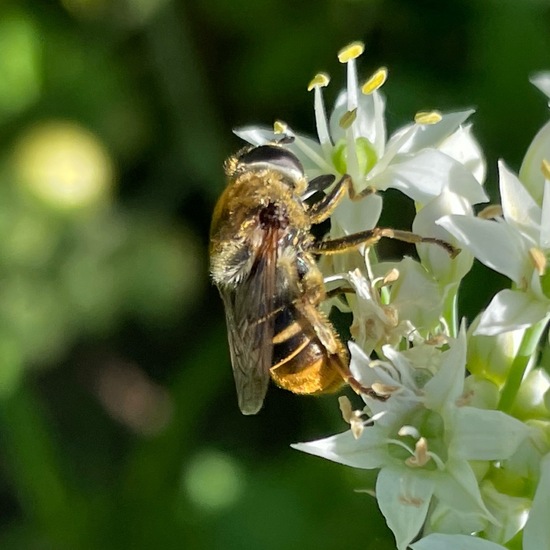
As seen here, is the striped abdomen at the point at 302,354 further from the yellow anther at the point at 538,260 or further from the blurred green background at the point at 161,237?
the blurred green background at the point at 161,237

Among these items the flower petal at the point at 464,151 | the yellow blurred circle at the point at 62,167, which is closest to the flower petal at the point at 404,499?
the flower petal at the point at 464,151

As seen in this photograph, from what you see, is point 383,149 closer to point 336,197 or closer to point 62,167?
point 336,197

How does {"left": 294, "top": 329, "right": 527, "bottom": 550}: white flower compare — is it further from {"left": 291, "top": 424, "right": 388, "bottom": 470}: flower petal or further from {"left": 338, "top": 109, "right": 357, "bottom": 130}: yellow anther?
{"left": 338, "top": 109, "right": 357, "bottom": 130}: yellow anther

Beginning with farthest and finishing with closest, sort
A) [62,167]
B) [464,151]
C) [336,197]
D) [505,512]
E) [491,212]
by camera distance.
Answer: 1. [62,167]
2. [464,151]
3. [336,197]
4. [491,212]
5. [505,512]

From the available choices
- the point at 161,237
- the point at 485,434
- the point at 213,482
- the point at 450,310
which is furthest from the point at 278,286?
the point at 161,237

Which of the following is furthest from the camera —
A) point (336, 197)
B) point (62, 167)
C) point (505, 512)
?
point (62, 167)

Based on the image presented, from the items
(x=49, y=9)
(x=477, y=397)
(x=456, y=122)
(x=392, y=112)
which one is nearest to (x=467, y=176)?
(x=456, y=122)

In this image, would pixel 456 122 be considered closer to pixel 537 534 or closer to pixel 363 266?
pixel 363 266
